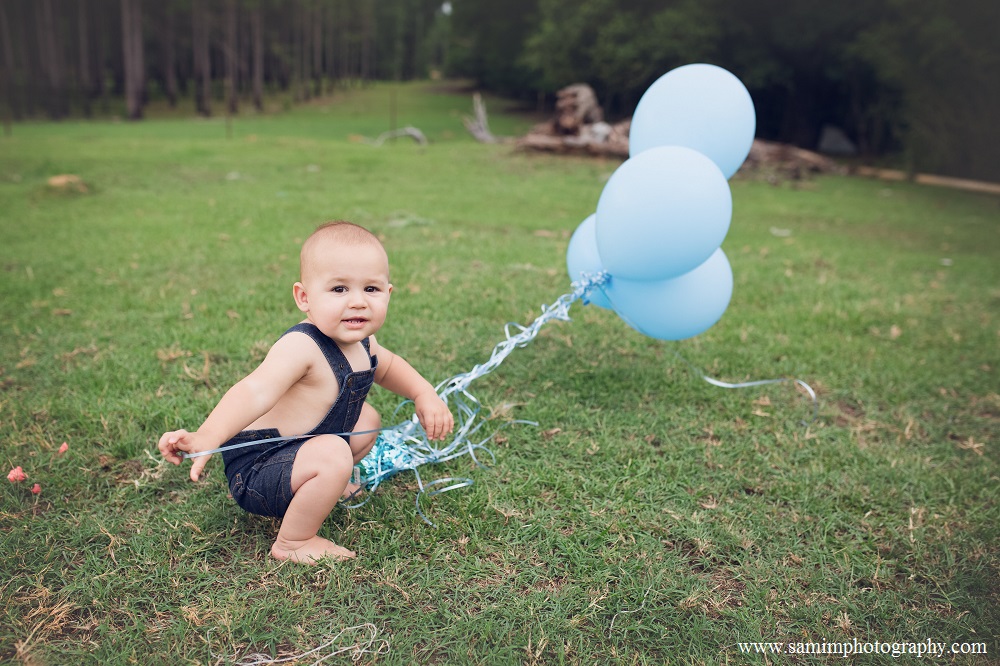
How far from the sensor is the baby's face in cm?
192

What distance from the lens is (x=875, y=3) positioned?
53.6 feet

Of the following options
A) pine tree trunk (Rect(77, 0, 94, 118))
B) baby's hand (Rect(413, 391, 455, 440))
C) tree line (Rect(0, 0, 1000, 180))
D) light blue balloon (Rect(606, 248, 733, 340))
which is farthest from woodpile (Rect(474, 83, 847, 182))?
pine tree trunk (Rect(77, 0, 94, 118))

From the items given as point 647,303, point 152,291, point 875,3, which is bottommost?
point 152,291

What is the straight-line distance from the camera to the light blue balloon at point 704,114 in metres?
2.68

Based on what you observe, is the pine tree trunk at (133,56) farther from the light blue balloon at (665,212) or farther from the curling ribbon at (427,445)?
the light blue balloon at (665,212)

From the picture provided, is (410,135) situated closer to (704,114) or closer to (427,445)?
(704,114)

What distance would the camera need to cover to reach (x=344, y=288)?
6.43 ft

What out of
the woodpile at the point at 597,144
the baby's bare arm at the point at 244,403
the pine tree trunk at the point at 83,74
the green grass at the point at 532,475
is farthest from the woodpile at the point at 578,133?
the pine tree trunk at the point at 83,74

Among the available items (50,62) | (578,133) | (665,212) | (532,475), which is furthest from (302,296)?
(50,62)

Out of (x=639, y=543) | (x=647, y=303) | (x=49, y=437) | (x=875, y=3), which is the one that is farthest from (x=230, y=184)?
(x=875, y=3)

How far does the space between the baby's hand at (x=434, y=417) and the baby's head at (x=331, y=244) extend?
0.51m

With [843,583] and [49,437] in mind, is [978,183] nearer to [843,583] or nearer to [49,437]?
[843,583]

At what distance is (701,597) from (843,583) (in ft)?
1.49

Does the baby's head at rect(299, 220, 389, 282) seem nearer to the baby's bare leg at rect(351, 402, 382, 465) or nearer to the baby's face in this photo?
the baby's face
